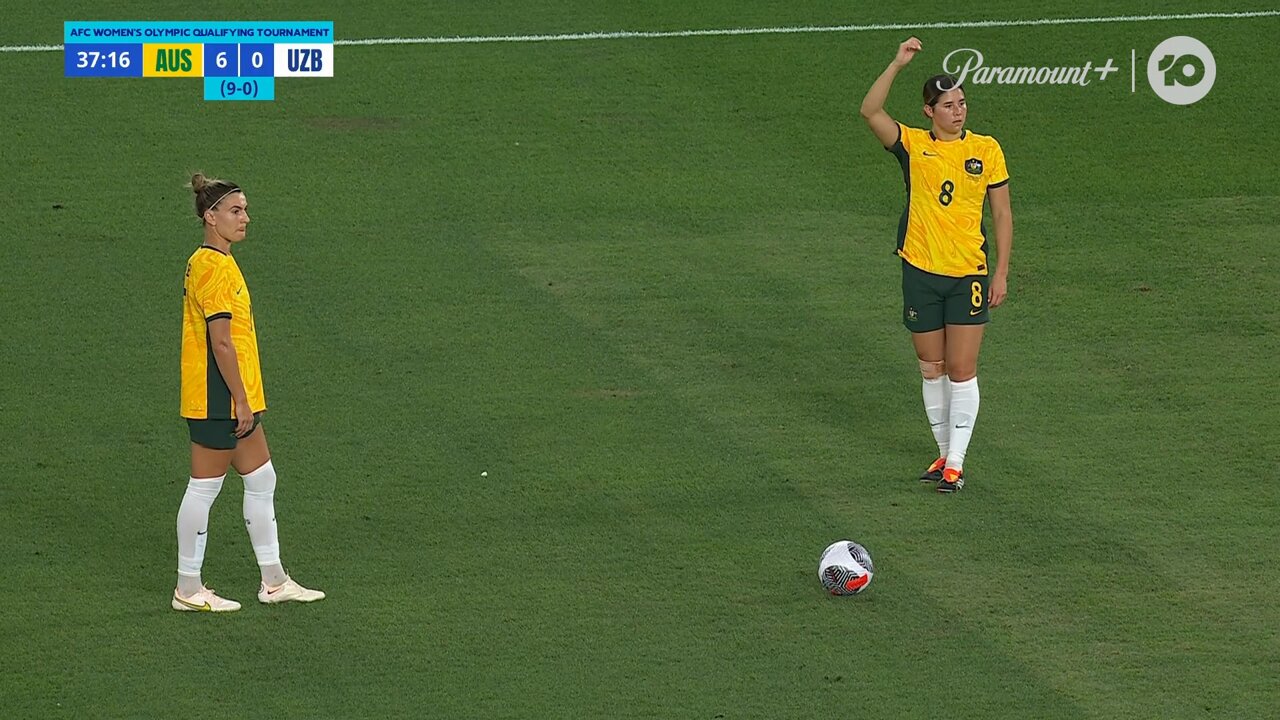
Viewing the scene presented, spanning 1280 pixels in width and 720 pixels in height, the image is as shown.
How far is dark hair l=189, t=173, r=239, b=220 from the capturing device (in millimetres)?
7516

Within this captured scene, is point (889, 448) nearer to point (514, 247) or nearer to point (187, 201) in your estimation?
point (514, 247)

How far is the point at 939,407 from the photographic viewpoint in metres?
9.31

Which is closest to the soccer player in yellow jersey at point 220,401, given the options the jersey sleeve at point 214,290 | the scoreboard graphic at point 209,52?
the jersey sleeve at point 214,290

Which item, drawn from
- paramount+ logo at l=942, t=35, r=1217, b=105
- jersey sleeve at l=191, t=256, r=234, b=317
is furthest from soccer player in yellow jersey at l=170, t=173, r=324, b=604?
paramount+ logo at l=942, t=35, r=1217, b=105

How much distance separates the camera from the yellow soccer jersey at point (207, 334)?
24.5ft

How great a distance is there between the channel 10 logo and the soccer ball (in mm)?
8210

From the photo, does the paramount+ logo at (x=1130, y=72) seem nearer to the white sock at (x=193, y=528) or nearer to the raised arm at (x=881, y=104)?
the raised arm at (x=881, y=104)

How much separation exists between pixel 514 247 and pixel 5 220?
3.50 meters

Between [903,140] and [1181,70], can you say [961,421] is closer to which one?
[903,140]

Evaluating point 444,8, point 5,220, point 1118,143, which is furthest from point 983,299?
point 444,8

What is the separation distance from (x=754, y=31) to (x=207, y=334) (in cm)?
945

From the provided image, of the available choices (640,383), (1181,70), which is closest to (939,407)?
(640,383)

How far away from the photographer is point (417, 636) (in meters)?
7.69

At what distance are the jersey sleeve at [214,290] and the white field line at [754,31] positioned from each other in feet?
28.4
